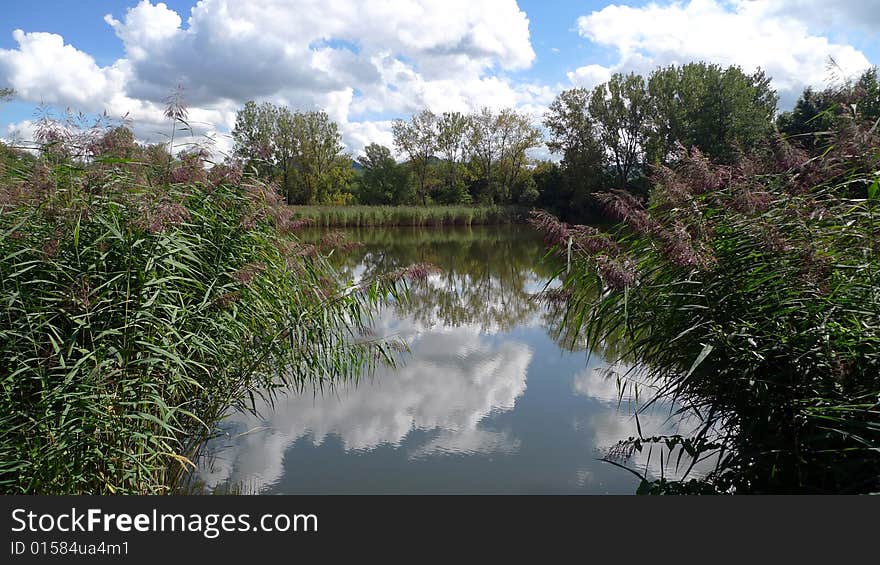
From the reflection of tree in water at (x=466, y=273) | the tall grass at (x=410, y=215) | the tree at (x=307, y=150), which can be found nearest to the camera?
the reflection of tree in water at (x=466, y=273)

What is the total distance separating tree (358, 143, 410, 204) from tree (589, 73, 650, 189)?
1497 centimetres

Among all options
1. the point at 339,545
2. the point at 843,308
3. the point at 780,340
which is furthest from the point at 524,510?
the point at 843,308

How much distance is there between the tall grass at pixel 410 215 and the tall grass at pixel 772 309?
82.6ft

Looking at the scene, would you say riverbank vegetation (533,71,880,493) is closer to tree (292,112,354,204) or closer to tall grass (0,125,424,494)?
tall grass (0,125,424,494)

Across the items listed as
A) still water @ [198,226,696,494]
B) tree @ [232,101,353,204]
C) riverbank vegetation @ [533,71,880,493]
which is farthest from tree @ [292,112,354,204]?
riverbank vegetation @ [533,71,880,493]

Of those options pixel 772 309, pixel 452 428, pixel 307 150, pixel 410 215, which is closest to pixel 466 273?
pixel 452 428

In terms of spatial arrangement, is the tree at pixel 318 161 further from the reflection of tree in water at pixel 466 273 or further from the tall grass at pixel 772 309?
the tall grass at pixel 772 309

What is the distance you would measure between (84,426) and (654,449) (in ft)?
12.6

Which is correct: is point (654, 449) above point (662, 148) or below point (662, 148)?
below

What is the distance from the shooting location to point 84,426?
102 inches

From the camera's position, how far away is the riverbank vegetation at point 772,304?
2480 millimetres

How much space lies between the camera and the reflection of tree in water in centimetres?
1025

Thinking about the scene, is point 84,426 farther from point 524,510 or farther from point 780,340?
point 780,340

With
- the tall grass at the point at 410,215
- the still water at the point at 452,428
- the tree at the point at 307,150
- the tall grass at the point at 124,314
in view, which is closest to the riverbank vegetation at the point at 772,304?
the still water at the point at 452,428
